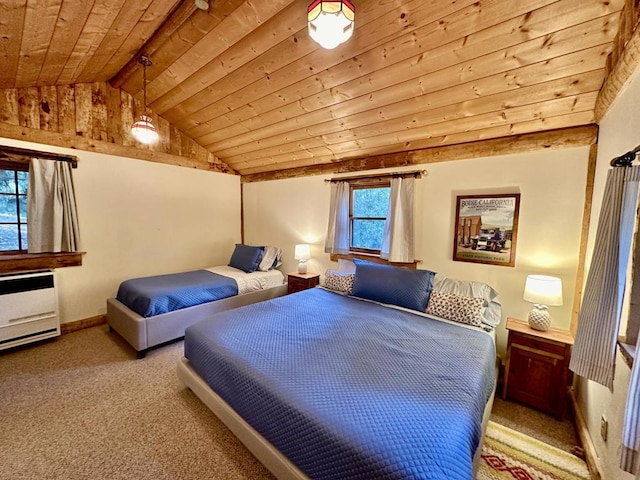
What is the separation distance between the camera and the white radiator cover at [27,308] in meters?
2.68

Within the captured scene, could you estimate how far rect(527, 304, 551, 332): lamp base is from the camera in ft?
6.91

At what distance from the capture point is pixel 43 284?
2910 mm

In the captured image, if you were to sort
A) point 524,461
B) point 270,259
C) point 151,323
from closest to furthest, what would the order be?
point 524,461 < point 151,323 < point 270,259

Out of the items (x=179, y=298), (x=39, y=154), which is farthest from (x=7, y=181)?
(x=179, y=298)

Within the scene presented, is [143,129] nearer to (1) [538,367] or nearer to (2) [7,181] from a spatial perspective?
(2) [7,181]

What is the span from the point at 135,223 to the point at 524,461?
4.61 metres

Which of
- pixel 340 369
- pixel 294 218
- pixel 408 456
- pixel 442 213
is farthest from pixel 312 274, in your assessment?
pixel 408 456

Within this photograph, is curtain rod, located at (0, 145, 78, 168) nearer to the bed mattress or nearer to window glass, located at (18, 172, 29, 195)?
window glass, located at (18, 172, 29, 195)

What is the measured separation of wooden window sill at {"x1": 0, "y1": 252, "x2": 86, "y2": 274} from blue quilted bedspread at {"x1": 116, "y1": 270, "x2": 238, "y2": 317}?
0.70 meters

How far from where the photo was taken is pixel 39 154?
9.68 feet

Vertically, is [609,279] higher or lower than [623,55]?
lower

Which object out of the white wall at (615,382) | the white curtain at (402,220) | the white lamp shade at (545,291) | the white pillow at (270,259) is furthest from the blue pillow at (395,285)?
the white pillow at (270,259)

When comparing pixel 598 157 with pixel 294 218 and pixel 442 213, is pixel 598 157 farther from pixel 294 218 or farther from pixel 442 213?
pixel 294 218

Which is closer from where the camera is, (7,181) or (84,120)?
(7,181)
